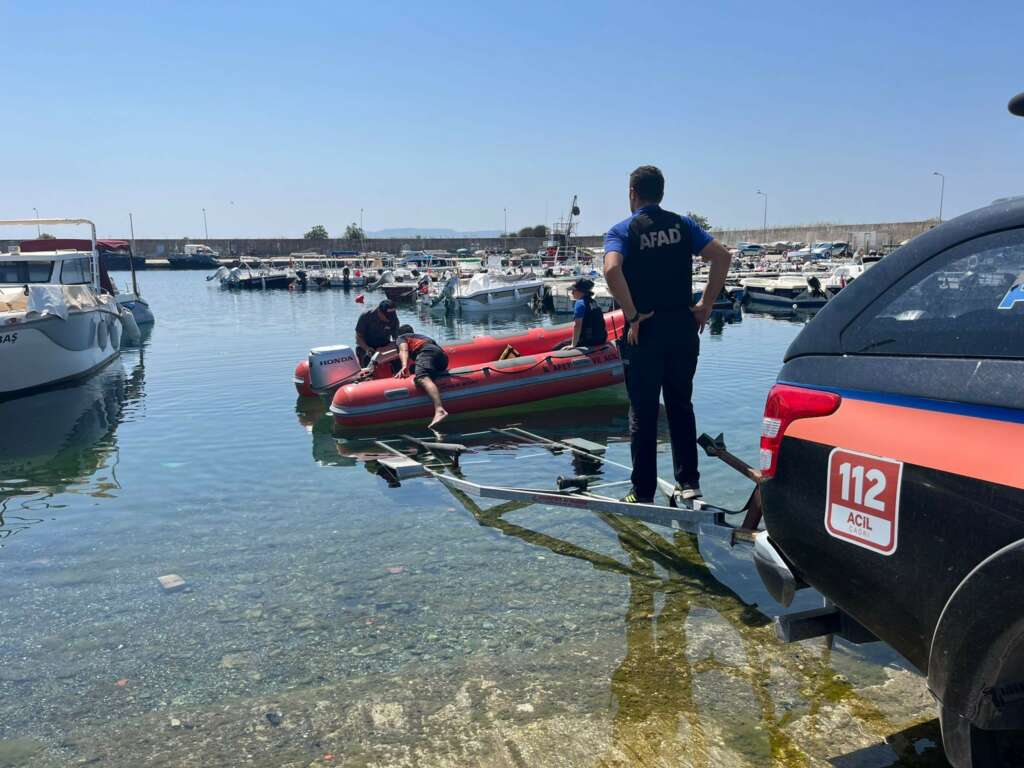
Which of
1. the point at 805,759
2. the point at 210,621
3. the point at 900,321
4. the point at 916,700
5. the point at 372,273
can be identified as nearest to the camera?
the point at 900,321

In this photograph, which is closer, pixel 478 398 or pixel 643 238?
pixel 643 238

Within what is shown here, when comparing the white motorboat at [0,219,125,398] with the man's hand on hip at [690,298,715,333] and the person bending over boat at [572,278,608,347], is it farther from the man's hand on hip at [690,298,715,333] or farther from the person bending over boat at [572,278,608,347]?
the man's hand on hip at [690,298,715,333]

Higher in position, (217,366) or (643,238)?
(643,238)

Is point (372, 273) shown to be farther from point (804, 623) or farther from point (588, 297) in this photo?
point (804, 623)

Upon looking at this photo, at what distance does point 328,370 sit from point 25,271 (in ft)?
29.0

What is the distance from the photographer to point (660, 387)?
521 cm

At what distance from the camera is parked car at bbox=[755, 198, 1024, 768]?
203 centimetres

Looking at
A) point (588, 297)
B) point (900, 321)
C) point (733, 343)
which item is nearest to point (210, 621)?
point (900, 321)

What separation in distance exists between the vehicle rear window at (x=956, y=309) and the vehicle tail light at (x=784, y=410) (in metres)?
0.18

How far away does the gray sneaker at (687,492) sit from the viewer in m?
5.08

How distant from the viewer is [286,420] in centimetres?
1125

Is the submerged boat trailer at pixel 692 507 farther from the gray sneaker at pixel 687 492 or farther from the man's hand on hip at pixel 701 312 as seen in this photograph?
the man's hand on hip at pixel 701 312

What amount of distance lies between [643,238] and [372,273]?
54058mm

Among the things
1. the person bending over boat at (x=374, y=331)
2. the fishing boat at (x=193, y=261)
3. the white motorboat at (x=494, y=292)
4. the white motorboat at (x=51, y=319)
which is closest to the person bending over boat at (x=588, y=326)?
the person bending over boat at (x=374, y=331)
